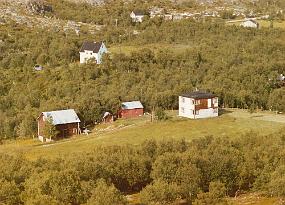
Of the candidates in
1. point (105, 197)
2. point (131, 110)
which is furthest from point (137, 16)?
point (105, 197)

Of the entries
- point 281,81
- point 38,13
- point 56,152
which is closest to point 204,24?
point 281,81

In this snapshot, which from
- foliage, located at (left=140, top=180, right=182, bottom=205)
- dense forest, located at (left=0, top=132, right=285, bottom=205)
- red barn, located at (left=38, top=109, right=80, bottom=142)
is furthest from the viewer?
red barn, located at (left=38, top=109, right=80, bottom=142)

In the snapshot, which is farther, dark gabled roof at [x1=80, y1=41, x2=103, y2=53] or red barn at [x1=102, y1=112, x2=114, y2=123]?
dark gabled roof at [x1=80, y1=41, x2=103, y2=53]

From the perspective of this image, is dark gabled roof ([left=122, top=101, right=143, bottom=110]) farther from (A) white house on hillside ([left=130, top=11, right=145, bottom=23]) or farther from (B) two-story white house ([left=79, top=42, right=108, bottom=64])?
(A) white house on hillside ([left=130, top=11, right=145, bottom=23])

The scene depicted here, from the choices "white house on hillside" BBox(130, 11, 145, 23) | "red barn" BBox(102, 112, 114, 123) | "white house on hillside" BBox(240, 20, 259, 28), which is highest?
"white house on hillside" BBox(130, 11, 145, 23)

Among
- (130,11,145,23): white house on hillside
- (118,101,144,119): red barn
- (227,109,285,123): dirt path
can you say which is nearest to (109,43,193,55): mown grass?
(118,101,144,119): red barn

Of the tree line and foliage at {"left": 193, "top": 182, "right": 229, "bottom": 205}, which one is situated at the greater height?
the tree line

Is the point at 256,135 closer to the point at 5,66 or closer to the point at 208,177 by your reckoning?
the point at 208,177

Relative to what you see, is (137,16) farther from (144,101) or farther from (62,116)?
(62,116)
